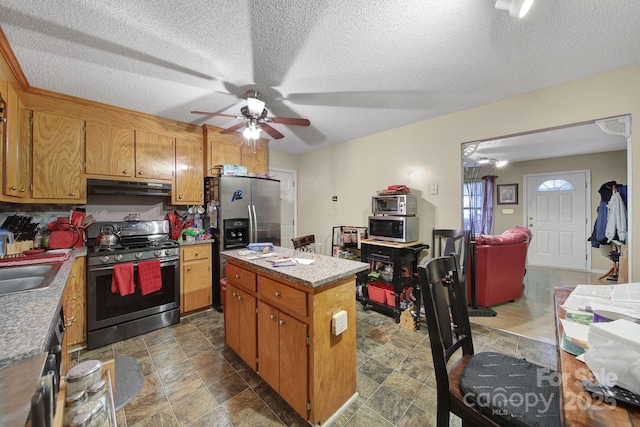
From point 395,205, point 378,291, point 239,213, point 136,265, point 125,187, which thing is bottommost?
point 378,291

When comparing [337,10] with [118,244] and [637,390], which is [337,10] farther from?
[118,244]

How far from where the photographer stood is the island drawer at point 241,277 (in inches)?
70.5

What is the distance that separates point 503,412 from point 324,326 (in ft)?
2.72

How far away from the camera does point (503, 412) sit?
88 cm

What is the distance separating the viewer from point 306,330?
137cm

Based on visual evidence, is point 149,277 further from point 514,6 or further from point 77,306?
point 514,6

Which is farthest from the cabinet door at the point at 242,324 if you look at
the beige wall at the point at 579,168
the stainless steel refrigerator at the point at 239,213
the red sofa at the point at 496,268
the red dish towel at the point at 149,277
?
the beige wall at the point at 579,168

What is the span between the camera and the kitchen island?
138 cm

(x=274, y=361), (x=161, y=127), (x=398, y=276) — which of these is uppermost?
(x=161, y=127)

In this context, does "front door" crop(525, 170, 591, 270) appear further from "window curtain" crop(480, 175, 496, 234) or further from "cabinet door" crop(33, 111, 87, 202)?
"cabinet door" crop(33, 111, 87, 202)

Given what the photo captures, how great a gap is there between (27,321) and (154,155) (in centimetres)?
247

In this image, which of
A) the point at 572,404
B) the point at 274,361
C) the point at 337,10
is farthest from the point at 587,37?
the point at 274,361

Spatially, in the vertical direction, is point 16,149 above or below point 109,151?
below

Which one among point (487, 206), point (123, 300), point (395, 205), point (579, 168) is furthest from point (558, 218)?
point (123, 300)
